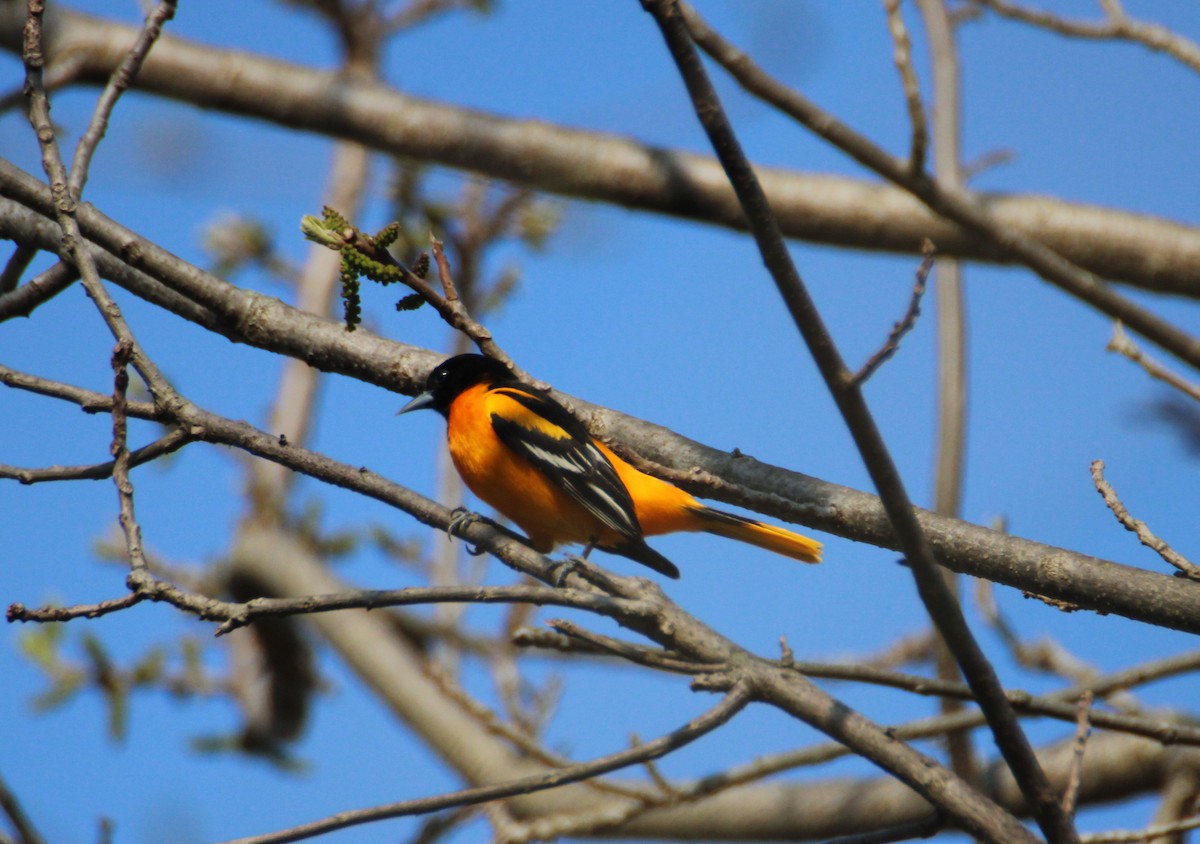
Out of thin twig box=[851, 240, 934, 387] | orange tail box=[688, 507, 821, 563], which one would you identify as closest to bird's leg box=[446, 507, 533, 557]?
thin twig box=[851, 240, 934, 387]

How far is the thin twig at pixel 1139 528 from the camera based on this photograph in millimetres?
2402

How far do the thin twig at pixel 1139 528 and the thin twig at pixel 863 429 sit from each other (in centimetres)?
68

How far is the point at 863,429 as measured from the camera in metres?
1.81

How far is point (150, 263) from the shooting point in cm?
296

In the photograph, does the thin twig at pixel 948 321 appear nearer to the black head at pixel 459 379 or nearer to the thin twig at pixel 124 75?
the black head at pixel 459 379

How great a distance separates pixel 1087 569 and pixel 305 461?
5.82ft

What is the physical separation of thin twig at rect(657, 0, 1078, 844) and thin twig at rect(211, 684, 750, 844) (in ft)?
1.41

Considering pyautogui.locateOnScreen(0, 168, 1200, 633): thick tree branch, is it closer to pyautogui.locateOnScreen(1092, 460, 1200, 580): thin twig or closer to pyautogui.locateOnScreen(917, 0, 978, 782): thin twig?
pyautogui.locateOnScreen(1092, 460, 1200, 580): thin twig

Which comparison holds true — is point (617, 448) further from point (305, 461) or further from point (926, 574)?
point (926, 574)

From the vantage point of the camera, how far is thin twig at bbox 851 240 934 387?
1.79 meters

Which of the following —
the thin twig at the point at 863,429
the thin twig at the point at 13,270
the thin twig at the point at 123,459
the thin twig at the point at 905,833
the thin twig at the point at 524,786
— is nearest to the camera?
the thin twig at the point at 863,429

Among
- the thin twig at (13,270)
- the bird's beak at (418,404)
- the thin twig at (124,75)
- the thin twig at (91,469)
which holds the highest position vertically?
the bird's beak at (418,404)

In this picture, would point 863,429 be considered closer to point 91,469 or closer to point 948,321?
point 91,469

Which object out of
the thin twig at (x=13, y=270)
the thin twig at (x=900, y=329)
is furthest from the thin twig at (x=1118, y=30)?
the thin twig at (x=13, y=270)
